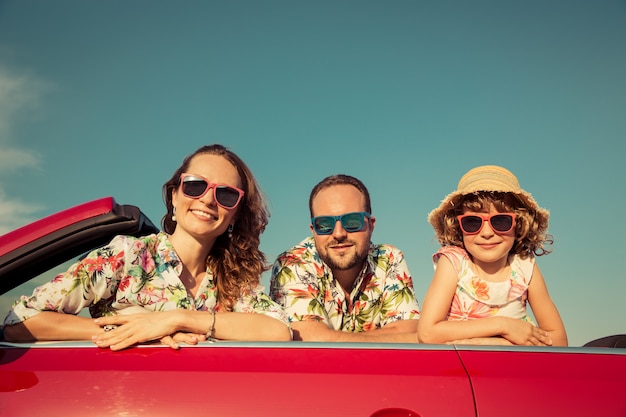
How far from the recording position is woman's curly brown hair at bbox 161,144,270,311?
2.85 meters

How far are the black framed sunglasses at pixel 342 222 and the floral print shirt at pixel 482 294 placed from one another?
664 mm

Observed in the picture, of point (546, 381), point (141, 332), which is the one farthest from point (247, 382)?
point (546, 381)

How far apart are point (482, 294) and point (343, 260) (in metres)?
0.88

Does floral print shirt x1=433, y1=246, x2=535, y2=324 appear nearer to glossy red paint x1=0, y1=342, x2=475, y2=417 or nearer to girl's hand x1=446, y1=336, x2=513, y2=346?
girl's hand x1=446, y1=336, x2=513, y2=346

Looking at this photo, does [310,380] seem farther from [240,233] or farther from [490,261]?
[240,233]

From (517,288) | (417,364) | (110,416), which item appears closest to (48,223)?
(110,416)

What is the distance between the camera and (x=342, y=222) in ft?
10.7

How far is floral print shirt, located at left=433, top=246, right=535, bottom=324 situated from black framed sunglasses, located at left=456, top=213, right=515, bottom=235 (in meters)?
0.20

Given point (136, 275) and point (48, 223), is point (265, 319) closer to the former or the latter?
point (136, 275)

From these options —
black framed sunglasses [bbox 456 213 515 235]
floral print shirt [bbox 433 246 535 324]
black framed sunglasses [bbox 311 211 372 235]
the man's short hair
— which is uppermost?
the man's short hair

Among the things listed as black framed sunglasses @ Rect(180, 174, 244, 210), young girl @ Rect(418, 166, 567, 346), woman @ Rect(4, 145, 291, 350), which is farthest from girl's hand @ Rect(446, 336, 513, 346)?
Answer: black framed sunglasses @ Rect(180, 174, 244, 210)

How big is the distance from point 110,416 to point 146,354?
22 cm

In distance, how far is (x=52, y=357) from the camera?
1684mm

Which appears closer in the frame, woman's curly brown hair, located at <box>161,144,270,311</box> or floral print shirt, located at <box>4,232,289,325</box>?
floral print shirt, located at <box>4,232,289,325</box>
